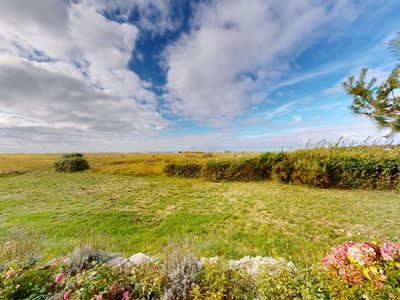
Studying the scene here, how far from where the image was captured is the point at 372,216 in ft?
18.1

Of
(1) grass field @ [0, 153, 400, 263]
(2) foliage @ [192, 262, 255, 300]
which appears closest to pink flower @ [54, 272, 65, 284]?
A: (1) grass field @ [0, 153, 400, 263]

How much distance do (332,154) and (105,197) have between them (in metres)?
11.5

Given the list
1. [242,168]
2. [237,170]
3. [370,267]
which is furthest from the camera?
[237,170]

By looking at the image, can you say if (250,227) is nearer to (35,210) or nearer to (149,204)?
(149,204)

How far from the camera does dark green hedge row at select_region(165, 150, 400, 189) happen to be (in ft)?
29.2

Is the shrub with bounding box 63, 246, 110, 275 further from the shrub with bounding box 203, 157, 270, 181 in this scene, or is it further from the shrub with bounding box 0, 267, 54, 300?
the shrub with bounding box 203, 157, 270, 181

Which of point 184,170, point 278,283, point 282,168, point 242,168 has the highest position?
→ point 282,168

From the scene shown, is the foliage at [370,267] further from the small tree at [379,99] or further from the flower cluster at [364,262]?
the small tree at [379,99]

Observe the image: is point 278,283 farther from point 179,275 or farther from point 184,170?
point 184,170

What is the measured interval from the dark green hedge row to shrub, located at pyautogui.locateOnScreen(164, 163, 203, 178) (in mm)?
2111

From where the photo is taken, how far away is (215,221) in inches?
228

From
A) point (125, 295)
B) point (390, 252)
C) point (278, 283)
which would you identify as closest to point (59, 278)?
point (125, 295)

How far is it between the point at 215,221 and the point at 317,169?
685 cm

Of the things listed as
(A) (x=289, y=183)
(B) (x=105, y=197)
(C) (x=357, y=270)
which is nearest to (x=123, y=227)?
(B) (x=105, y=197)
